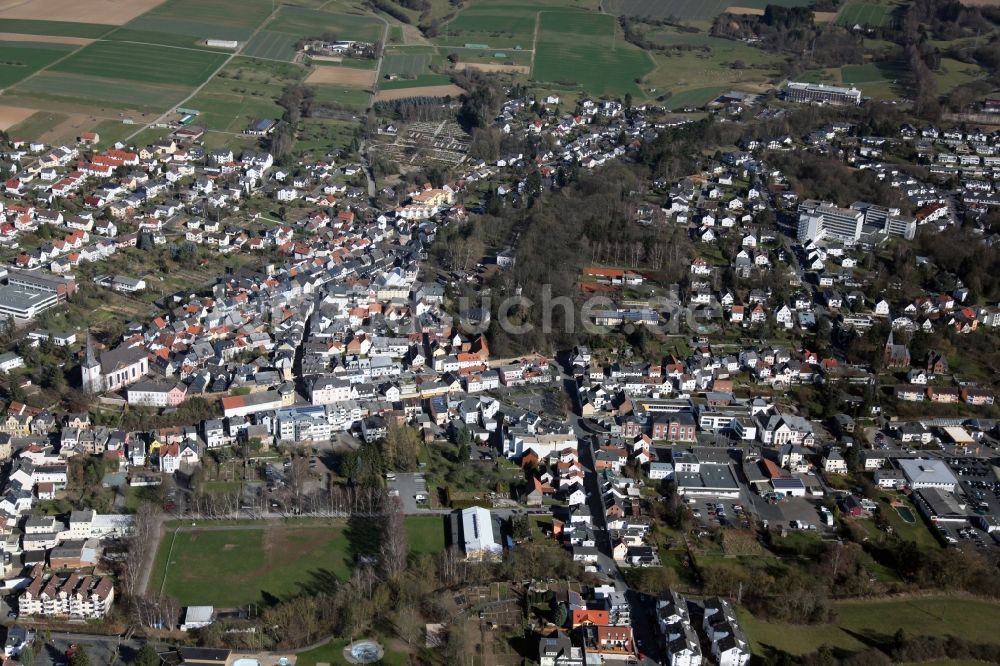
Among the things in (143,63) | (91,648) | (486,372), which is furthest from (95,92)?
(91,648)

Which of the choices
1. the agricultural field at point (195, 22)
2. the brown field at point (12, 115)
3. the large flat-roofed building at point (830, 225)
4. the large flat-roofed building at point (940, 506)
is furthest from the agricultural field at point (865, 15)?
the large flat-roofed building at point (940, 506)

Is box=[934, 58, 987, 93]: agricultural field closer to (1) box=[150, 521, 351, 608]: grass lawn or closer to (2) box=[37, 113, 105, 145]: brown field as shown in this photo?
(2) box=[37, 113, 105, 145]: brown field

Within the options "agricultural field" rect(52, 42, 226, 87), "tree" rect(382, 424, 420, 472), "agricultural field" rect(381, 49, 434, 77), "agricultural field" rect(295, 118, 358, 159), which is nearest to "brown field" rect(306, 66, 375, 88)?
"agricultural field" rect(381, 49, 434, 77)

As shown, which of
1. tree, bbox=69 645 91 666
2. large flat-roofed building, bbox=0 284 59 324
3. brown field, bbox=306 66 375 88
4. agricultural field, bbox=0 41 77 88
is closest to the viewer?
tree, bbox=69 645 91 666

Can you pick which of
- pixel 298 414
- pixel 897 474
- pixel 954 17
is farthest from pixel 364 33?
pixel 897 474

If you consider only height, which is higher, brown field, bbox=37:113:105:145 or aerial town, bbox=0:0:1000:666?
brown field, bbox=37:113:105:145

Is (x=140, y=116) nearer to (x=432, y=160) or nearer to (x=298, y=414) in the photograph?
(x=432, y=160)
